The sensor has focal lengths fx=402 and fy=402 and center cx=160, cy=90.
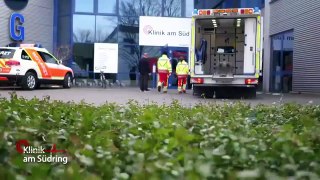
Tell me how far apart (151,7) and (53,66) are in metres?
9.64

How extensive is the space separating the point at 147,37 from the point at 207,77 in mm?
9801

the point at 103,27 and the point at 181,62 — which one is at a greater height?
the point at 103,27

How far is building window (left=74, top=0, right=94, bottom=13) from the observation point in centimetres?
2481

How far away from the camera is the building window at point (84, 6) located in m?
24.8

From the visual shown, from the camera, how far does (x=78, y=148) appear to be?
2.07m

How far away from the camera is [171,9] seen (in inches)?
1015

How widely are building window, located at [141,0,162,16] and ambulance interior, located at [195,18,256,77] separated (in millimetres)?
9982

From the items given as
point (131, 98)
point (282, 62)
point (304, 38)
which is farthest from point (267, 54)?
point (131, 98)

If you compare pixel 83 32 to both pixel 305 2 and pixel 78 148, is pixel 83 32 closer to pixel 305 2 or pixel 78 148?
pixel 305 2

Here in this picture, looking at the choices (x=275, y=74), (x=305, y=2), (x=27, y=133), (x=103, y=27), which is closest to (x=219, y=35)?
(x=305, y=2)

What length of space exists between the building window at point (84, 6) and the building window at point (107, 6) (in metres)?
0.49

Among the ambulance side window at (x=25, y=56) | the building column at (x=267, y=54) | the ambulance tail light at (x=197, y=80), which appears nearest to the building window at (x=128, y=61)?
the building column at (x=267, y=54)

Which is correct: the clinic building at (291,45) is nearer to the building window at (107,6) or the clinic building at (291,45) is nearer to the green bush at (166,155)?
the building window at (107,6)

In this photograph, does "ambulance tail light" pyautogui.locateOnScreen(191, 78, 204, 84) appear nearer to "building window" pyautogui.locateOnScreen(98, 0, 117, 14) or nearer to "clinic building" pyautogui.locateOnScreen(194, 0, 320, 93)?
"clinic building" pyautogui.locateOnScreen(194, 0, 320, 93)
